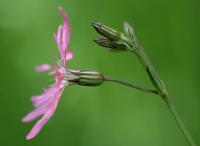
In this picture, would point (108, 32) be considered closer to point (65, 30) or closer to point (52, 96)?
point (65, 30)

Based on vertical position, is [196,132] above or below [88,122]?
below

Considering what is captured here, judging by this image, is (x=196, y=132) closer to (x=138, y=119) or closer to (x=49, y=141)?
(x=138, y=119)

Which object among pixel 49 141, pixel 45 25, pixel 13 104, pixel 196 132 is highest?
pixel 45 25

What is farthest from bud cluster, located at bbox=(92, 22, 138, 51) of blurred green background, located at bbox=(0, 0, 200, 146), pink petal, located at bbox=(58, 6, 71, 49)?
blurred green background, located at bbox=(0, 0, 200, 146)

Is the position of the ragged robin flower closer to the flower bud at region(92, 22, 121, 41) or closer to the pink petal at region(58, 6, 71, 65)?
the pink petal at region(58, 6, 71, 65)

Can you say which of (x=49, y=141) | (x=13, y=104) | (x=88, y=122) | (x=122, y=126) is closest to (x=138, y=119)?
(x=122, y=126)

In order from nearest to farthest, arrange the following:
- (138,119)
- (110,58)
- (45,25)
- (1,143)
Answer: (1,143) < (138,119) < (110,58) < (45,25)

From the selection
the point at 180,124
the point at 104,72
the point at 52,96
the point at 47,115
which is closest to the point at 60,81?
the point at 52,96
